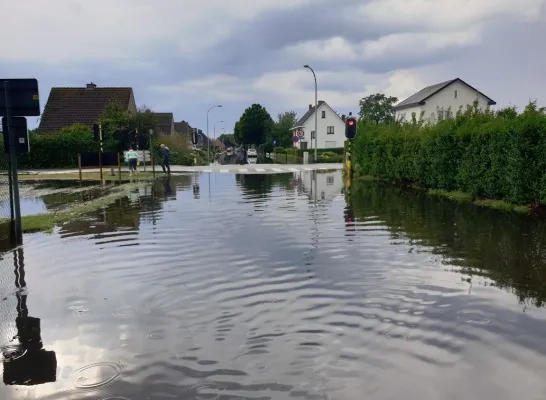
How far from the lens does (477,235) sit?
33.8 feet

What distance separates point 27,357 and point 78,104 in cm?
5865

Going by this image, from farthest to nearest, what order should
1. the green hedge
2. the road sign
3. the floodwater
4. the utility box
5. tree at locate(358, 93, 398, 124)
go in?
tree at locate(358, 93, 398, 124) → the green hedge → the utility box → the road sign → the floodwater

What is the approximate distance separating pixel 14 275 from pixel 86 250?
179 cm

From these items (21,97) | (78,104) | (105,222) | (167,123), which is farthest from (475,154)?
(167,123)

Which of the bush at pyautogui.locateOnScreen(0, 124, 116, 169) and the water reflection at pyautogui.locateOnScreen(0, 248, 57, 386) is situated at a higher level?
the bush at pyautogui.locateOnScreen(0, 124, 116, 169)

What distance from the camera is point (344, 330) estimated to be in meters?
5.25

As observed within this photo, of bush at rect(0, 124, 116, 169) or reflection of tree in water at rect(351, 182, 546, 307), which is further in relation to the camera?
bush at rect(0, 124, 116, 169)

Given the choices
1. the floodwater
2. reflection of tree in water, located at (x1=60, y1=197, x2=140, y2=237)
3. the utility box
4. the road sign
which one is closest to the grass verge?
the floodwater

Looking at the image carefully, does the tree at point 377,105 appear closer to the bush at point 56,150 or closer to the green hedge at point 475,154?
the bush at point 56,150

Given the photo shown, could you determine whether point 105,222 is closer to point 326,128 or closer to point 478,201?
point 478,201

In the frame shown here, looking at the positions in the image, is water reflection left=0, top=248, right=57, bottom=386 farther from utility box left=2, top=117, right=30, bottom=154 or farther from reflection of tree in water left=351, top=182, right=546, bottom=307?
reflection of tree in water left=351, top=182, right=546, bottom=307

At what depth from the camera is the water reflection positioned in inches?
171

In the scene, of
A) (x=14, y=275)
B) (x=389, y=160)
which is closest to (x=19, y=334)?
(x=14, y=275)

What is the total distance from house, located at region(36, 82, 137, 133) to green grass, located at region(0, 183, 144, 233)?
40502 mm
